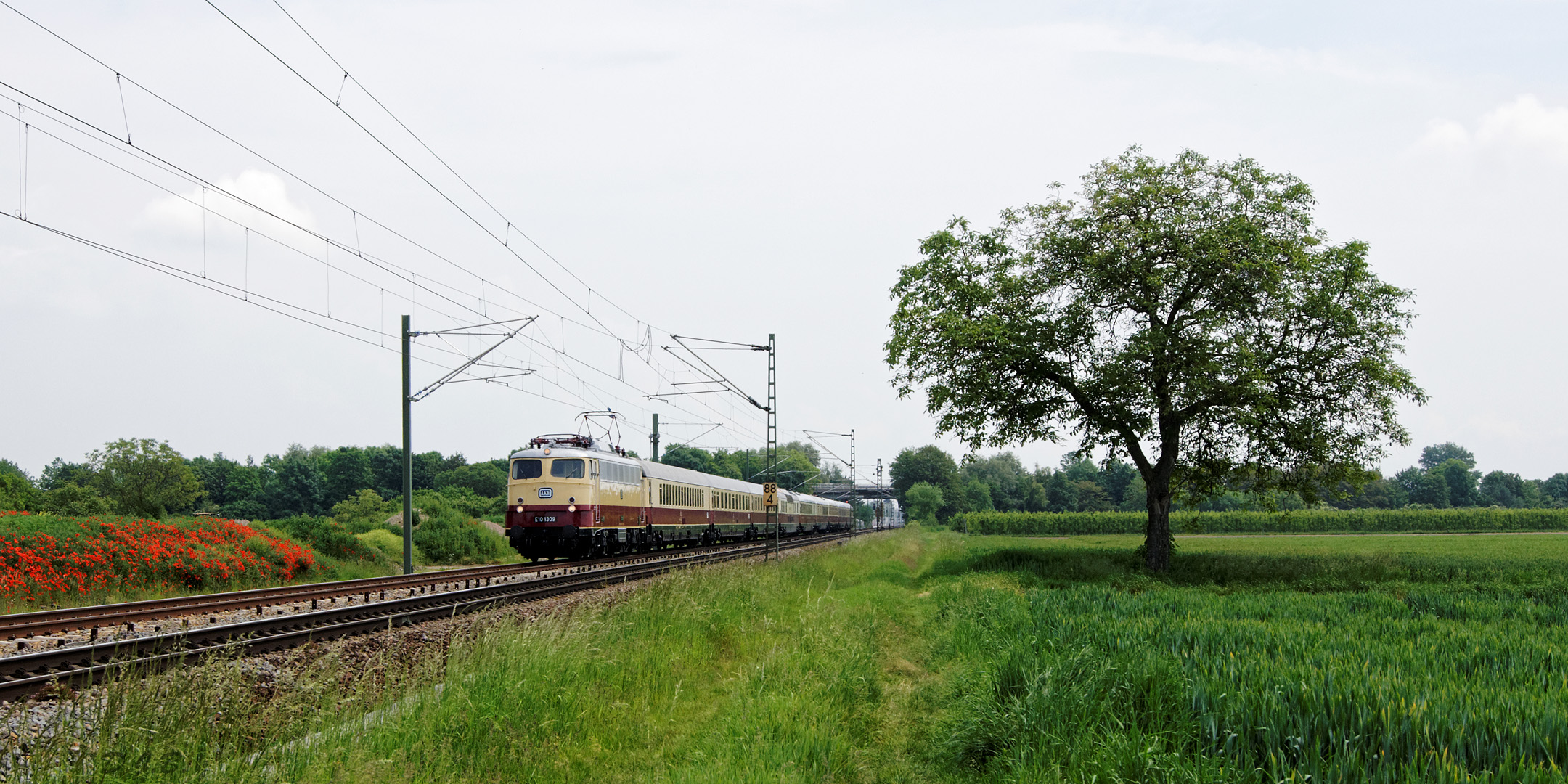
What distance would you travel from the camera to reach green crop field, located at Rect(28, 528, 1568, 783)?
214 inches

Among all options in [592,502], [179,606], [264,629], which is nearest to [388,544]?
[592,502]

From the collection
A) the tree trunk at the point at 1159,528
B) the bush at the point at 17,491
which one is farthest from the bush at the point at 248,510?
the tree trunk at the point at 1159,528

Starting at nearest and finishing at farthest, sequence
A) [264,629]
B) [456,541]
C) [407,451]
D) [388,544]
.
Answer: [264,629]
[407,451]
[388,544]
[456,541]

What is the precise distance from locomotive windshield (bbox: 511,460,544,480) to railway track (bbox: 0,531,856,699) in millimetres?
5022

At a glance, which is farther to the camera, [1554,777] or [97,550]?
[97,550]

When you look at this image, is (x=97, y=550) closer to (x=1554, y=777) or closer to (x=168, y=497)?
(x=1554, y=777)

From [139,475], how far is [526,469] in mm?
51948

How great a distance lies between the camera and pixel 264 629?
11797mm

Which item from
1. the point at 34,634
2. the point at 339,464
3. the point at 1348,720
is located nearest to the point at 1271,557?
the point at 1348,720

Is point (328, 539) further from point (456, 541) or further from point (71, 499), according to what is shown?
point (71, 499)

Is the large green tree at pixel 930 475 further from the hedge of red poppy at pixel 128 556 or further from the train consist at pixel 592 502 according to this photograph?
the hedge of red poppy at pixel 128 556

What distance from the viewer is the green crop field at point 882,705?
5438 millimetres

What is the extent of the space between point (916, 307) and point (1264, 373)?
9772 millimetres

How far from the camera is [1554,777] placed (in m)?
4.50
